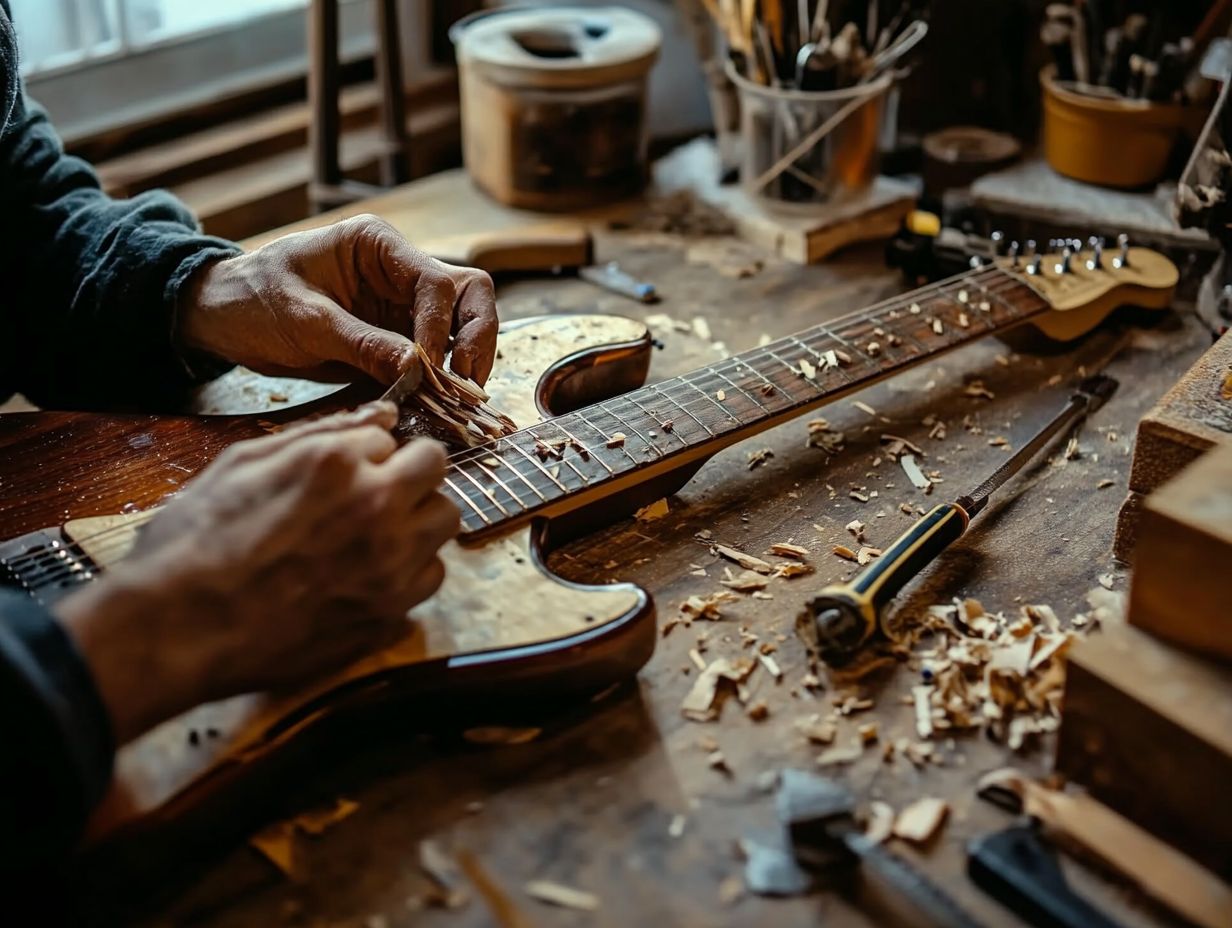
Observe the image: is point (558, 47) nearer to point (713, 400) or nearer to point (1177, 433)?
point (713, 400)

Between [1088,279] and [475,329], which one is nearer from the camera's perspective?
[475,329]

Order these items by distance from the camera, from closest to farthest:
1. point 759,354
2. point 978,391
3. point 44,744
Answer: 1. point 44,744
2. point 759,354
3. point 978,391

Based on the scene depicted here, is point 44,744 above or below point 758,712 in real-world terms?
above

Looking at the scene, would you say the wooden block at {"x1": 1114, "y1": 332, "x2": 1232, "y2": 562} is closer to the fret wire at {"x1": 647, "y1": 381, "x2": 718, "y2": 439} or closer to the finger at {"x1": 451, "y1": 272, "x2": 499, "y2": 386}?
the fret wire at {"x1": 647, "y1": 381, "x2": 718, "y2": 439}

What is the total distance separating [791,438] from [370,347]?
438 millimetres

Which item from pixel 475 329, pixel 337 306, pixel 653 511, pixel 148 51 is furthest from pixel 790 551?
pixel 148 51

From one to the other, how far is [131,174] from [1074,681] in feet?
5.22

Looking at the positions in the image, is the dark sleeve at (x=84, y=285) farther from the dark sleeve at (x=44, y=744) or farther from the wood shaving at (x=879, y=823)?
the wood shaving at (x=879, y=823)

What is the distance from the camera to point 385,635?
31.8 inches

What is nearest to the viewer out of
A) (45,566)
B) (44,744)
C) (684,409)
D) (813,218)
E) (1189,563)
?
(44,744)

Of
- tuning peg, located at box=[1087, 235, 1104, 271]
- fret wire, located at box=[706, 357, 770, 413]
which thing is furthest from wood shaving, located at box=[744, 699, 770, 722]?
tuning peg, located at box=[1087, 235, 1104, 271]

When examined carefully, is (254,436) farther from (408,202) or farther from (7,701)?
(408,202)

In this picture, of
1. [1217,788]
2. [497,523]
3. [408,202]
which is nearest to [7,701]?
[497,523]

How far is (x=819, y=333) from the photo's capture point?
4.01 feet
